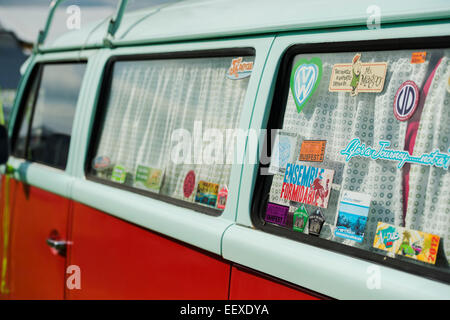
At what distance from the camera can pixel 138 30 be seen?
2.74 meters

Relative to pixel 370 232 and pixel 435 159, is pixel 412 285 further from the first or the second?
pixel 435 159

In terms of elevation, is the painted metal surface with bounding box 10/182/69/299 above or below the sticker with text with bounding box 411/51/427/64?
below

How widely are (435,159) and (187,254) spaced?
3.44 ft

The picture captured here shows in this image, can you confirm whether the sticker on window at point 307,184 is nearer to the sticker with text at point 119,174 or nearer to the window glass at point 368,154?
the window glass at point 368,154

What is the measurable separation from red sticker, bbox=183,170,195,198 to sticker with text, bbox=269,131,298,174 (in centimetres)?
48

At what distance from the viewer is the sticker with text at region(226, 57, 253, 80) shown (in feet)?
6.81

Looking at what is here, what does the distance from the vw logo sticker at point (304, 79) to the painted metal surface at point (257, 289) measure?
621 mm

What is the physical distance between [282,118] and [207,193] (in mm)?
481

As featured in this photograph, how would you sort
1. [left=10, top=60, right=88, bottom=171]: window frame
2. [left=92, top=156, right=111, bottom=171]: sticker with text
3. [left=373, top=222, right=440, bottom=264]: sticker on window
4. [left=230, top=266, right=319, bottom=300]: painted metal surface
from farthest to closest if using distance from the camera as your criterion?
[left=10, top=60, right=88, bottom=171]: window frame
[left=92, top=156, right=111, bottom=171]: sticker with text
[left=230, top=266, right=319, bottom=300]: painted metal surface
[left=373, top=222, right=440, bottom=264]: sticker on window

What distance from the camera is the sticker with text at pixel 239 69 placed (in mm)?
2075

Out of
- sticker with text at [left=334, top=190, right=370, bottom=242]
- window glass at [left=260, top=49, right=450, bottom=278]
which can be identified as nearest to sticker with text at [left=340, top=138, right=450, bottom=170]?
window glass at [left=260, top=49, right=450, bottom=278]

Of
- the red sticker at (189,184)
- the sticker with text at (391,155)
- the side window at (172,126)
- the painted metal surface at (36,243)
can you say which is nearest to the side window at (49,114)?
the painted metal surface at (36,243)

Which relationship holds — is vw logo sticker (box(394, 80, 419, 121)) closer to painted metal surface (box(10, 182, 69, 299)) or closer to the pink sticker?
the pink sticker

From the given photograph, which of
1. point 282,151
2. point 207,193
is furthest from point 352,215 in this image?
point 207,193
